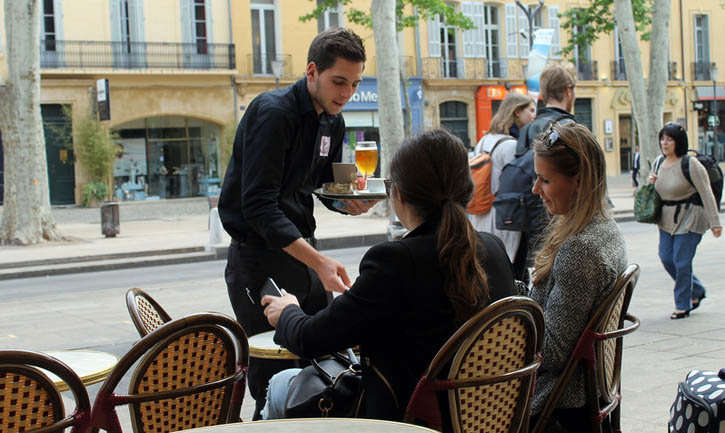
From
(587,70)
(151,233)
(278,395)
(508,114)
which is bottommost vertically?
(151,233)

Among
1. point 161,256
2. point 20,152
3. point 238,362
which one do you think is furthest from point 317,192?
point 20,152

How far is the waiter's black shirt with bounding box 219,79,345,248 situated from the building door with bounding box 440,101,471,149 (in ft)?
103

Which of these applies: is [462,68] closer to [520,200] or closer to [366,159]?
[520,200]

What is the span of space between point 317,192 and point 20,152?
48.2 ft

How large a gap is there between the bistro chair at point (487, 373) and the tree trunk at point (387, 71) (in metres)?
16.5

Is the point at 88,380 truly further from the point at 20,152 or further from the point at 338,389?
the point at 20,152

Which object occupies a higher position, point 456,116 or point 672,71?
point 672,71

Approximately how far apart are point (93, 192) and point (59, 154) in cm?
207

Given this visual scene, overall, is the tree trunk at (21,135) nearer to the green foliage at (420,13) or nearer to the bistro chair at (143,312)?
the green foliage at (420,13)

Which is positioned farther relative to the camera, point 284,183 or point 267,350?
point 284,183

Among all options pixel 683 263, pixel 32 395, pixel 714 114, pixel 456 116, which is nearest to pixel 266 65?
pixel 456 116

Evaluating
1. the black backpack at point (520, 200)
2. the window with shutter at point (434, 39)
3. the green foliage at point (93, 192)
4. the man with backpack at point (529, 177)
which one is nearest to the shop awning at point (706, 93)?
the window with shutter at point (434, 39)

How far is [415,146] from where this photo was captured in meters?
2.47

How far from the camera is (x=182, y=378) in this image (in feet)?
7.94
